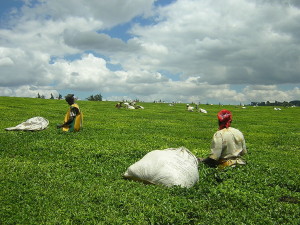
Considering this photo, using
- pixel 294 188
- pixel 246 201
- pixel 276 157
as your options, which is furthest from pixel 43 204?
pixel 276 157

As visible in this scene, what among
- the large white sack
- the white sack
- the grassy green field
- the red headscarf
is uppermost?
the red headscarf

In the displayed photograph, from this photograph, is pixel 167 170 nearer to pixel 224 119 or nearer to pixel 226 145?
pixel 226 145

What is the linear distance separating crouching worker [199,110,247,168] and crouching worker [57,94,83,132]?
400 inches

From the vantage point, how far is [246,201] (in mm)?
8047

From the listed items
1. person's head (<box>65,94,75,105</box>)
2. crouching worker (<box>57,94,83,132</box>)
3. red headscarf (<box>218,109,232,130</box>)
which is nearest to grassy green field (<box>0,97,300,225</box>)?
red headscarf (<box>218,109,232,130</box>)

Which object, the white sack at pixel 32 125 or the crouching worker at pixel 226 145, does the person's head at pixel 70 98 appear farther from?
the crouching worker at pixel 226 145

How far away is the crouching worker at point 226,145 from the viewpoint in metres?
10.4

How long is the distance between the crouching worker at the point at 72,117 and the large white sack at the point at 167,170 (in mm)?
9376

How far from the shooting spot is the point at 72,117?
60.5 ft

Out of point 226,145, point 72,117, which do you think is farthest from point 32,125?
point 226,145

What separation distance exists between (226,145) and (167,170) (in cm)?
258

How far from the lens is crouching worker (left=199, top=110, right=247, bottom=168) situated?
10.4m

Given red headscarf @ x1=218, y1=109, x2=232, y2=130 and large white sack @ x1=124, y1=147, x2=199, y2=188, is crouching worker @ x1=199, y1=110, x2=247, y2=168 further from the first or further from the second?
large white sack @ x1=124, y1=147, x2=199, y2=188

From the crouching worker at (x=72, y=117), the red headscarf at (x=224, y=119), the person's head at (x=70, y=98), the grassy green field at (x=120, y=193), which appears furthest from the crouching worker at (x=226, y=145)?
the person's head at (x=70, y=98)
